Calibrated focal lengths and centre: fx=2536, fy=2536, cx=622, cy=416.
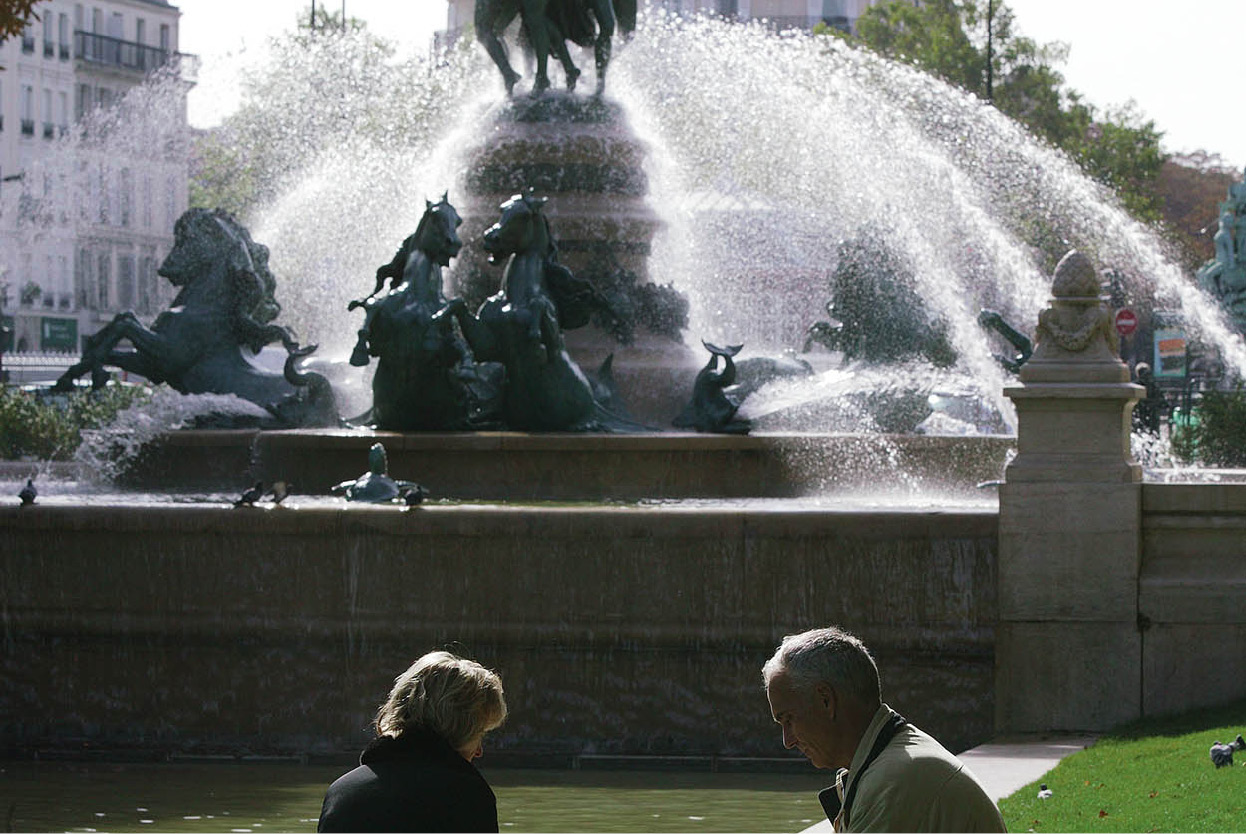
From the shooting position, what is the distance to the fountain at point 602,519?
12820 millimetres

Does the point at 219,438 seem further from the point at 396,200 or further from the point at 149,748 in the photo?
the point at 396,200

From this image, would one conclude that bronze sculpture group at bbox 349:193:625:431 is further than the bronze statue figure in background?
No

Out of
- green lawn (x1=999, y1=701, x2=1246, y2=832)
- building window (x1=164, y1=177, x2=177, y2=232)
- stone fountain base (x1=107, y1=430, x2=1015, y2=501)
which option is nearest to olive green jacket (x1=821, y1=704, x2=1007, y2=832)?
green lawn (x1=999, y1=701, x2=1246, y2=832)

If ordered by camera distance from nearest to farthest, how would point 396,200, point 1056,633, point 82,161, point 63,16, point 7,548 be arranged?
1. point 1056,633
2. point 7,548
3. point 396,200
4. point 82,161
5. point 63,16

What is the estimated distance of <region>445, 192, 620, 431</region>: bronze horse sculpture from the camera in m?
18.5

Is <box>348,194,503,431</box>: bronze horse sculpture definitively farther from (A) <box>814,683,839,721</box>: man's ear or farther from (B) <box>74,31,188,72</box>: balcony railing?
(B) <box>74,31,188,72</box>: balcony railing

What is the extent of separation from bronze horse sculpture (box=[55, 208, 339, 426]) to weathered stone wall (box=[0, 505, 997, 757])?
7303mm

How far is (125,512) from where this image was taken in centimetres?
1333

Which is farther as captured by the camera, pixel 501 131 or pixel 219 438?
pixel 501 131

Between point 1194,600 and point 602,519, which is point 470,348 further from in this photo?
point 1194,600

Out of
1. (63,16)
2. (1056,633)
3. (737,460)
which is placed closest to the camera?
(1056,633)

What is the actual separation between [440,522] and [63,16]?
85394mm

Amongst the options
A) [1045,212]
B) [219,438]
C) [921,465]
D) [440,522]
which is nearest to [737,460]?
[921,465]

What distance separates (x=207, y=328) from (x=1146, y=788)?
1260 centimetres
